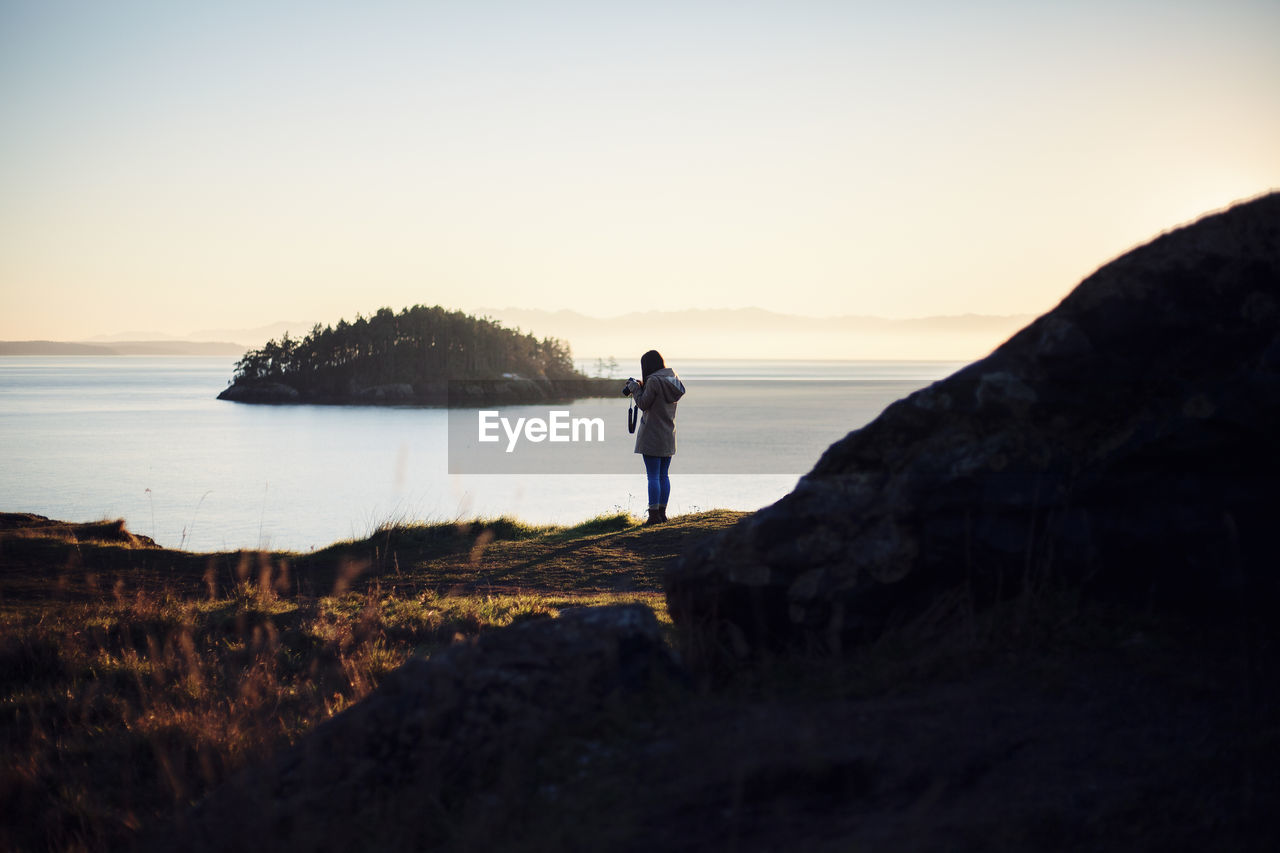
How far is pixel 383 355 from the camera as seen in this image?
310ft

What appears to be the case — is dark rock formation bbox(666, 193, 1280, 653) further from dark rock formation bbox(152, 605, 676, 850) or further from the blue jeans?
the blue jeans

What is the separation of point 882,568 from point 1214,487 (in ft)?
5.23

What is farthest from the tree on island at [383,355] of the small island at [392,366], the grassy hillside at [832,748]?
the grassy hillside at [832,748]

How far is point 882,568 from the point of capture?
405 centimetres

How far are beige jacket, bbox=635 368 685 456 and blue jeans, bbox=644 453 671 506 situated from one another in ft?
0.70

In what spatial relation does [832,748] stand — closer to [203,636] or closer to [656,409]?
[203,636]

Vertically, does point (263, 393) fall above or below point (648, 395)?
above

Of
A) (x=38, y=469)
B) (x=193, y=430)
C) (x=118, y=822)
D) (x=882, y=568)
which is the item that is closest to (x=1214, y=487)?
(x=882, y=568)

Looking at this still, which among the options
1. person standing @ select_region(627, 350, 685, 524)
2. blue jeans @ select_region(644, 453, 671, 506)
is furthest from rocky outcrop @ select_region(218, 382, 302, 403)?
person standing @ select_region(627, 350, 685, 524)

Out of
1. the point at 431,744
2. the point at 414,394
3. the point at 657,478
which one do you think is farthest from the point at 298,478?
the point at 414,394

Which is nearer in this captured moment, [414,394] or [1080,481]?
[1080,481]

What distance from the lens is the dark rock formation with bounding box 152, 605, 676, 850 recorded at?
10.4 ft

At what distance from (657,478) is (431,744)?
10198 mm

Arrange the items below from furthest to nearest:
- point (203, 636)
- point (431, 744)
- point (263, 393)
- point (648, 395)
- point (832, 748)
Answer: point (263, 393), point (648, 395), point (203, 636), point (431, 744), point (832, 748)
